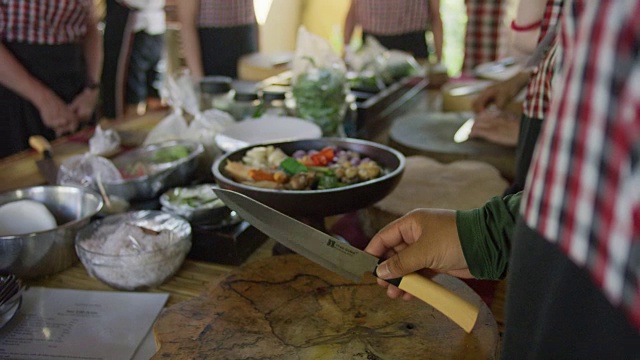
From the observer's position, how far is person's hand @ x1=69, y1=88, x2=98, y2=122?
2.45 meters

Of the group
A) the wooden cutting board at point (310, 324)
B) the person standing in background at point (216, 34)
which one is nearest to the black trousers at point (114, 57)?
the person standing in background at point (216, 34)

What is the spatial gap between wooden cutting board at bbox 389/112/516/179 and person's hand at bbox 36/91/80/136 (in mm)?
1439

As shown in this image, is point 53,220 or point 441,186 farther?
point 441,186

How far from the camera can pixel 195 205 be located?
47.4 inches

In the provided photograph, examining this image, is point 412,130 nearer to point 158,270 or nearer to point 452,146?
point 452,146

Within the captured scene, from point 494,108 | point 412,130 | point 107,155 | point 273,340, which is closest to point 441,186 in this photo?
point 412,130

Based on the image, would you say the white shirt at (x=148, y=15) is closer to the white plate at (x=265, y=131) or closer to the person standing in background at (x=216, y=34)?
the person standing in background at (x=216, y=34)

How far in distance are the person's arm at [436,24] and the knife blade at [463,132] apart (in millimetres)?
1954

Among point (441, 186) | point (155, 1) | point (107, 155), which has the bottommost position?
point (441, 186)

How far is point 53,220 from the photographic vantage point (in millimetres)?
1112

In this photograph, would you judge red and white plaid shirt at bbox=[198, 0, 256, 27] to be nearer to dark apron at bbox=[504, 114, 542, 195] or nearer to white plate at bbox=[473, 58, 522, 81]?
white plate at bbox=[473, 58, 522, 81]

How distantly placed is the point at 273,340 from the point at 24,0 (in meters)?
1.97

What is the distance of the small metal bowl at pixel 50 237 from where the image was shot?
1.02m

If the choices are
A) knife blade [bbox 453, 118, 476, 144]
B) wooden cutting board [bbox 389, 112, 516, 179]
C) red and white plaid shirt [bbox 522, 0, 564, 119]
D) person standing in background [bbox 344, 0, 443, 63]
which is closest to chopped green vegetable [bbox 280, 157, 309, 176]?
red and white plaid shirt [bbox 522, 0, 564, 119]
